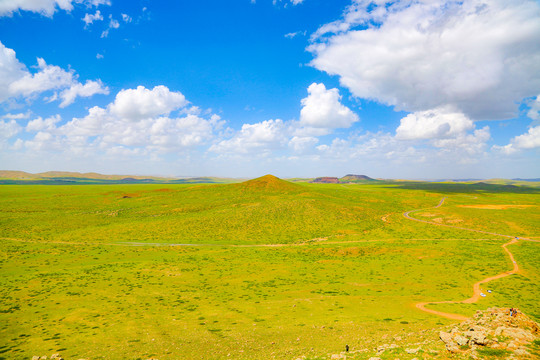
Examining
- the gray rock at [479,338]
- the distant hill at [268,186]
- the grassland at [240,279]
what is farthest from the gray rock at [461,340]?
the distant hill at [268,186]

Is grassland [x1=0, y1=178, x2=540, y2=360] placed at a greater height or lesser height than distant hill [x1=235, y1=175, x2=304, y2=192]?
lesser

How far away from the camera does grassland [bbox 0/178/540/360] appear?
2414cm

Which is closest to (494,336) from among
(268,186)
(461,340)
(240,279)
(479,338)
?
(479,338)

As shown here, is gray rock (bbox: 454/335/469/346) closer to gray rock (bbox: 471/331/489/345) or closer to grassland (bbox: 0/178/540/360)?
gray rock (bbox: 471/331/489/345)

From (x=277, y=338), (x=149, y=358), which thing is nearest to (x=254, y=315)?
(x=277, y=338)

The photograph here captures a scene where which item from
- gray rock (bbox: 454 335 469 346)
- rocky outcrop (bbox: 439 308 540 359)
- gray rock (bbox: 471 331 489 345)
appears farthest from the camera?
gray rock (bbox: 454 335 469 346)

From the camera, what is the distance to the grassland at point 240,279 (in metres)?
24.1

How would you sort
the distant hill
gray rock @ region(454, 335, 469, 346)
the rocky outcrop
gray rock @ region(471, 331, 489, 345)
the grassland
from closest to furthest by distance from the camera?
the rocky outcrop, gray rock @ region(471, 331, 489, 345), gray rock @ region(454, 335, 469, 346), the grassland, the distant hill

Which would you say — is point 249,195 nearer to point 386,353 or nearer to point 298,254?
point 298,254

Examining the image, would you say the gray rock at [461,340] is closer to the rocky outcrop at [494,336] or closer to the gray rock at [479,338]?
the rocky outcrop at [494,336]

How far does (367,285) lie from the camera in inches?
1622

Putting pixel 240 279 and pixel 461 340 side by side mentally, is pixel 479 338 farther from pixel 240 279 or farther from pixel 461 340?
pixel 240 279

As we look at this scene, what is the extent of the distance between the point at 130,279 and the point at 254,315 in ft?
88.0

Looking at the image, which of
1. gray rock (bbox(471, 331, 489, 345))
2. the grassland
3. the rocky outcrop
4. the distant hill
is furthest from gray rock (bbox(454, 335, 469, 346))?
the distant hill
